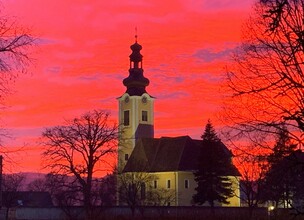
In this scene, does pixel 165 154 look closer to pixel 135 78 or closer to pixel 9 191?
pixel 135 78

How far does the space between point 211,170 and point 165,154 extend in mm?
24896

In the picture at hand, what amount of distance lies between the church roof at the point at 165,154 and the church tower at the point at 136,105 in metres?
4.87

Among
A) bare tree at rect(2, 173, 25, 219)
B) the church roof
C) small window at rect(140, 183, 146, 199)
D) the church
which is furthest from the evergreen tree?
bare tree at rect(2, 173, 25, 219)

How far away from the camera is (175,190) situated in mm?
86250

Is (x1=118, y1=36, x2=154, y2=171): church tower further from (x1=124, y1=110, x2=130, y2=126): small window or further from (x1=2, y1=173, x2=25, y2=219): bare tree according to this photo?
(x1=2, y1=173, x2=25, y2=219): bare tree

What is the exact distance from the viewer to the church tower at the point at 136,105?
339 feet

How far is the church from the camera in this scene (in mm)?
86812

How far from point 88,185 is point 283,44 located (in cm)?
3221

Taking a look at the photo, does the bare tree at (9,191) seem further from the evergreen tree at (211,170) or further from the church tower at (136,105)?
the evergreen tree at (211,170)

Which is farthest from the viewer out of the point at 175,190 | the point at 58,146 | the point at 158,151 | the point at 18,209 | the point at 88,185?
the point at 158,151

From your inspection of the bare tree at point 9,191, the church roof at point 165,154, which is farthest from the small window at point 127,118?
the bare tree at point 9,191

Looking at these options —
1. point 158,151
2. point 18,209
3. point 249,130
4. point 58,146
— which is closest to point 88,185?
point 58,146

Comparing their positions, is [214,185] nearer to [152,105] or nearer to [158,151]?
[158,151]

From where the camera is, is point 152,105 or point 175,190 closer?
point 175,190
